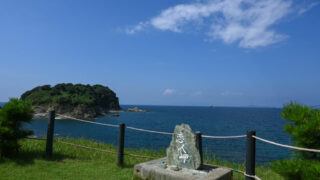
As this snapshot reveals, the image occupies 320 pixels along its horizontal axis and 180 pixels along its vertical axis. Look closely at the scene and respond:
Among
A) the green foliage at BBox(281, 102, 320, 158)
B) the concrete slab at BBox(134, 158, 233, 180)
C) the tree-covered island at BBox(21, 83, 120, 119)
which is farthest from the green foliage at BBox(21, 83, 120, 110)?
the green foliage at BBox(281, 102, 320, 158)

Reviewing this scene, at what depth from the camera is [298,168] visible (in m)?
2.86

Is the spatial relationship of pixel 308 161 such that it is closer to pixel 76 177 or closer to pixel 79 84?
pixel 76 177

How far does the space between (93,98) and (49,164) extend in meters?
64.0

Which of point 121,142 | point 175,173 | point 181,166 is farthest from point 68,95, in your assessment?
point 175,173

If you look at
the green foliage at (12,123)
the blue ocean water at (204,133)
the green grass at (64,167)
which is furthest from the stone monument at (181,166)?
the green foliage at (12,123)

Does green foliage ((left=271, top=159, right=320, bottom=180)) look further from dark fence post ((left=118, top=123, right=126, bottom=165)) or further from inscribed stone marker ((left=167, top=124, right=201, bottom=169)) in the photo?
dark fence post ((left=118, top=123, right=126, bottom=165))

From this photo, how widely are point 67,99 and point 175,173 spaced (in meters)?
57.1

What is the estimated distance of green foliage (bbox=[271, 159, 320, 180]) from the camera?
264 cm

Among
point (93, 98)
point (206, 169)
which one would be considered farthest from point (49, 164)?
point (93, 98)

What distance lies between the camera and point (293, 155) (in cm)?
338

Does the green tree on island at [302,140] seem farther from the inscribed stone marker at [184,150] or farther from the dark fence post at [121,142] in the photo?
the dark fence post at [121,142]

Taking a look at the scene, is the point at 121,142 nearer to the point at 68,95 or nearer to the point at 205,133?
the point at 205,133

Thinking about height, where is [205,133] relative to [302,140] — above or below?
below

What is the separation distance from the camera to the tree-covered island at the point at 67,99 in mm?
54969
